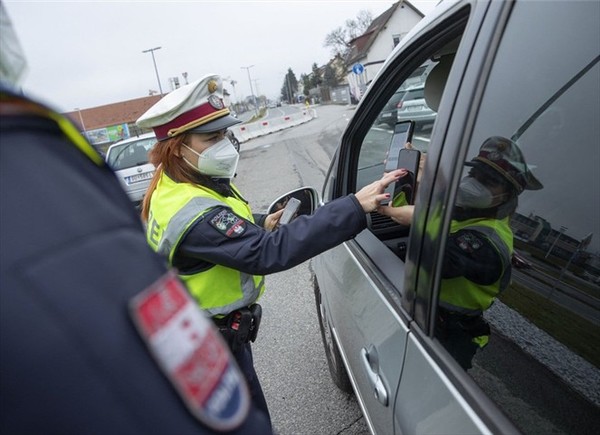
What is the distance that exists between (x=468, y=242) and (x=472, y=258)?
0.04 m

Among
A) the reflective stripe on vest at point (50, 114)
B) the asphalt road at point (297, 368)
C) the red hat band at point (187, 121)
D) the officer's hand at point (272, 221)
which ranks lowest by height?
the asphalt road at point (297, 368)

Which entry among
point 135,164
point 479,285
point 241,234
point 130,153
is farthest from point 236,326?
point 130,153

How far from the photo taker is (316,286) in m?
2.75

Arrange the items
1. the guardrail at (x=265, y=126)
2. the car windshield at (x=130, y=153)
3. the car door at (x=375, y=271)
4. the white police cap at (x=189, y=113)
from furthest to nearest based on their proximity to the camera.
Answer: the guardrail at (x=265, y=126)
the car windshield at (x=130, y=153)
the white police cap at (x=189, y=113)
the car door at (x=375, y=271)

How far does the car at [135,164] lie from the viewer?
31.2 feet

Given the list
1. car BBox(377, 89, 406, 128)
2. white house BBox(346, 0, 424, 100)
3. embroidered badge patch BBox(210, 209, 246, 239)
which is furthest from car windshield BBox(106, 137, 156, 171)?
white house BBox(346, 0, 424, 100)

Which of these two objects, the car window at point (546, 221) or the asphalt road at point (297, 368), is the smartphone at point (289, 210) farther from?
the asphalt road at point (297, 368)

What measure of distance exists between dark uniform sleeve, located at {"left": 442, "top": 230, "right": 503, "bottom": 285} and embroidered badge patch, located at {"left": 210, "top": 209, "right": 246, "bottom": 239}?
72 centimetres

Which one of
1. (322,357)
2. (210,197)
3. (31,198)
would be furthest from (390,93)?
(322,357)

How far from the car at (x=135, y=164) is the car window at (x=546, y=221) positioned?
8867mm

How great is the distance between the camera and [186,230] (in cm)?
146

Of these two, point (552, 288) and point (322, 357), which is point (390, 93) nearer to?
point (552, 288)

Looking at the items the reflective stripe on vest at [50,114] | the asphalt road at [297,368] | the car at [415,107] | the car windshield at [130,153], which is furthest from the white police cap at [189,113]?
the car windshield at [130,153]

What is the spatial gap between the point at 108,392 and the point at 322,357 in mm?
2737
